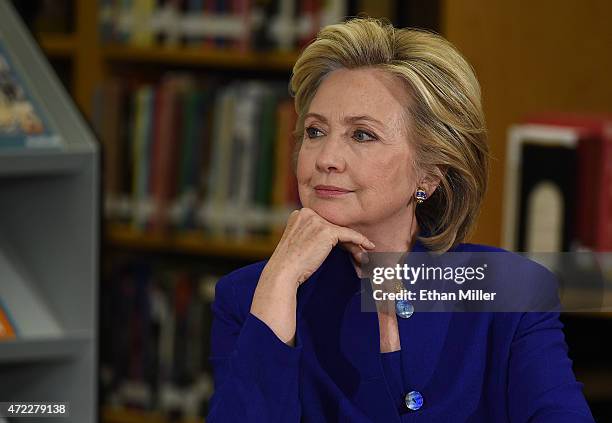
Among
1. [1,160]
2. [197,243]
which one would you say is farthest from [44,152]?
[197,243]

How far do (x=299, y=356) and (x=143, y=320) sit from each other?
2.14 m

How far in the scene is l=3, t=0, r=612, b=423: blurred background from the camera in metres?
2.93

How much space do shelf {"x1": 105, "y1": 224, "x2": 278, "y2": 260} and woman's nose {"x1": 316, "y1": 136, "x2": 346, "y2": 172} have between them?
1.75m

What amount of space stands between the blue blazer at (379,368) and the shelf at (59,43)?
2.12 meters

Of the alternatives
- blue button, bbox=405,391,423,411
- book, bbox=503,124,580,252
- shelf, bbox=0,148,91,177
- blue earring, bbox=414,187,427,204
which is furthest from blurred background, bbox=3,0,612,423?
blue button, bbox=405,391,423,411

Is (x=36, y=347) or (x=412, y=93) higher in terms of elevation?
(x=412, y=93)

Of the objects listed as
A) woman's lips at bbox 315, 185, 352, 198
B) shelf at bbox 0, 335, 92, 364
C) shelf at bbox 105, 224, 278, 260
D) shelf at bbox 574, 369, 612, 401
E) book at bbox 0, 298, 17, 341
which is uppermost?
woman's lips at bbox 315, 185, 352, 198

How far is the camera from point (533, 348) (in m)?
1.49

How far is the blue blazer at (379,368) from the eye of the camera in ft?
4.71

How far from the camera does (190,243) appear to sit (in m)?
3.37

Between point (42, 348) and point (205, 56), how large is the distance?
1430 millimetres

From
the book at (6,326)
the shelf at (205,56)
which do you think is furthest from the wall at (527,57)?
the book at (6,326)

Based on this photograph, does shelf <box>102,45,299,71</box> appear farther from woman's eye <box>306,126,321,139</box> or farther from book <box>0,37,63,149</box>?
woman's eye <box>306,126,321,139</box>

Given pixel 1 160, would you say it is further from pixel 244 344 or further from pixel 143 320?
pixel 143 320
